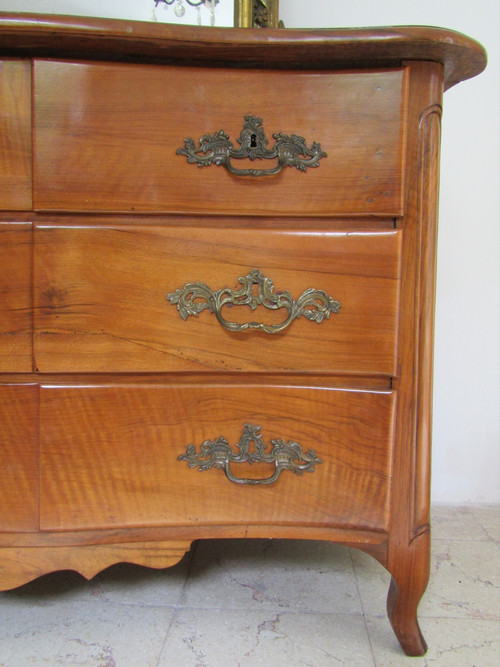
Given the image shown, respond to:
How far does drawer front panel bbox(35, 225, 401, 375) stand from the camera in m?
0.74

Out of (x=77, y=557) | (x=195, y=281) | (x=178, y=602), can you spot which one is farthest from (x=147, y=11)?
(x=178, y=602)

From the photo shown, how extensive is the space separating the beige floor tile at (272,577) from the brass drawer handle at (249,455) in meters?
0.32

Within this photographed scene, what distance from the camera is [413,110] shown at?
2.45 feet

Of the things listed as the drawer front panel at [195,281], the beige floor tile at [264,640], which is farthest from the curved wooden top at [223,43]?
the beige floor tile at [264,640]

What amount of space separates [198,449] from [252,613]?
0.35 m

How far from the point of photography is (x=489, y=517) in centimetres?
134

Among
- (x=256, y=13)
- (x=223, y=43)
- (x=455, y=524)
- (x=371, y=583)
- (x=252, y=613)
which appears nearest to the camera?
(x=223, y=43)

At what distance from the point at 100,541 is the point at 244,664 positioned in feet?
0.89

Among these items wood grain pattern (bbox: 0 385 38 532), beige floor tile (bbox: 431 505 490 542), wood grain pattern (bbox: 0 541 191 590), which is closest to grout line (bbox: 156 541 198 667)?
wood grain pattern (bbox: 0 541 191 590)

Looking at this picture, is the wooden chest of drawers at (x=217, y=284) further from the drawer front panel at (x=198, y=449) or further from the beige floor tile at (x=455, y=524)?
the beige floor tile at (x=455, y=524)

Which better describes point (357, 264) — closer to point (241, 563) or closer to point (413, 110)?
point (413, 110)

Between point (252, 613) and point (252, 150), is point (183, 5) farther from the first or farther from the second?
point (252, 613)

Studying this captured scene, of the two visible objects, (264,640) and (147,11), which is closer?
(264,640)

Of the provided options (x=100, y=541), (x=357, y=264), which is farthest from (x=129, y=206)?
(x=100, y=541)
